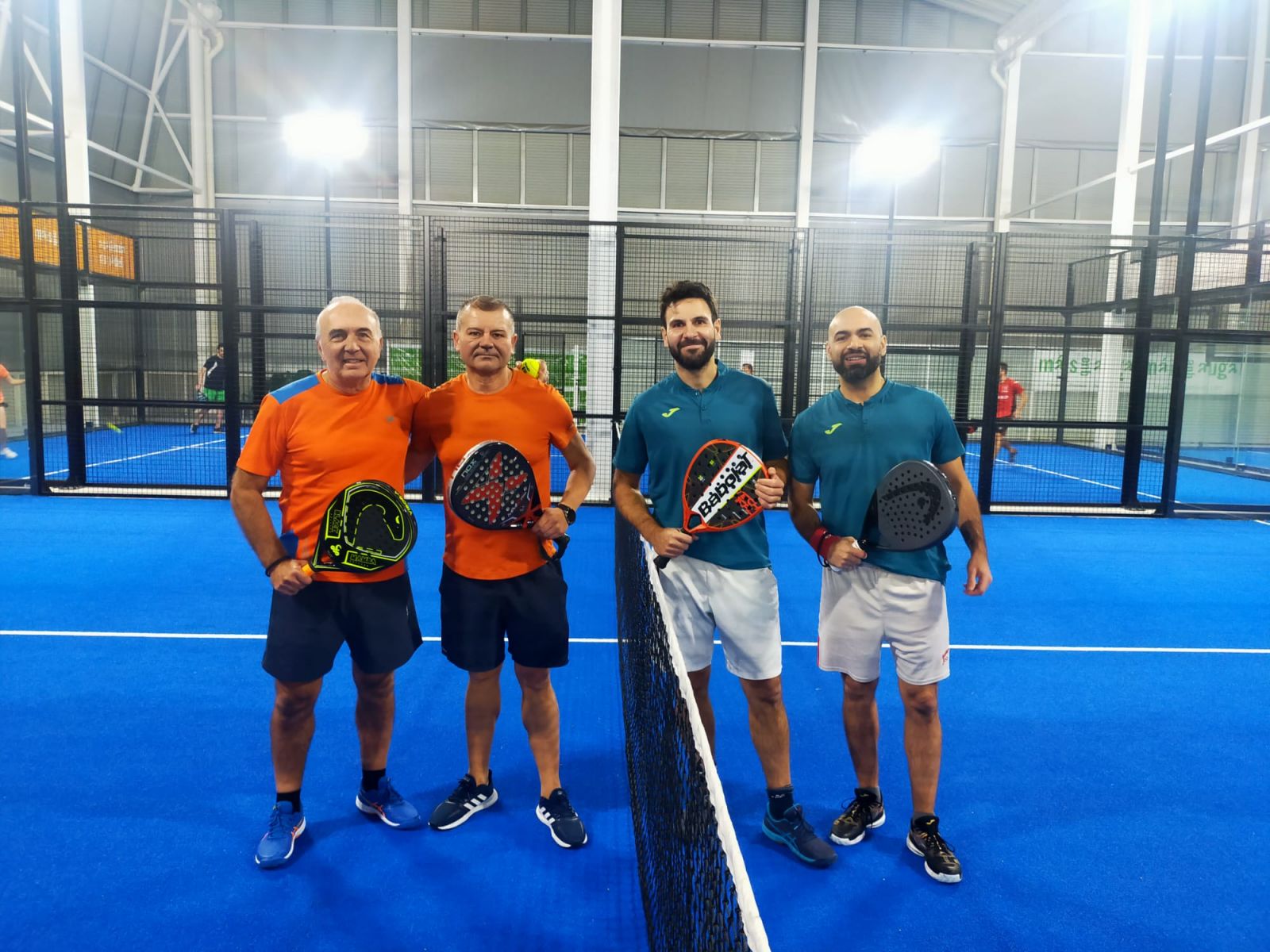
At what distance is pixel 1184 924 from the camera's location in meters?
2.62

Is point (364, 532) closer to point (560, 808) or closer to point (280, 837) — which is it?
A: point (280, 837)

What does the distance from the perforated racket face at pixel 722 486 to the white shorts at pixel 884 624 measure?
48cm

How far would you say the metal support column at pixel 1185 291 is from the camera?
30.7 ft

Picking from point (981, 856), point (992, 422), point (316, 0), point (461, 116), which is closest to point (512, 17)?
point (461, 116)

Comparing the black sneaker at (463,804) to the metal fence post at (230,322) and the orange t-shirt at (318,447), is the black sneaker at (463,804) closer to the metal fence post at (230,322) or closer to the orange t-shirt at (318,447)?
the orange t-shirt at (318,447)

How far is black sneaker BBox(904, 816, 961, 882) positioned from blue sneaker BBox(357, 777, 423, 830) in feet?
6.02

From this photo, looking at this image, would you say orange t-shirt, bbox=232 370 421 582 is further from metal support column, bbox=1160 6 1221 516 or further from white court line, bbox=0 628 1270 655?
metal support column, bbox=1160 6 1221 516

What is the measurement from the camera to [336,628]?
9.34 feet

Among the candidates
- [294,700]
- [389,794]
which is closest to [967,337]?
[389,794]

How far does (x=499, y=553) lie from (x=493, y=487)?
0.94 feet

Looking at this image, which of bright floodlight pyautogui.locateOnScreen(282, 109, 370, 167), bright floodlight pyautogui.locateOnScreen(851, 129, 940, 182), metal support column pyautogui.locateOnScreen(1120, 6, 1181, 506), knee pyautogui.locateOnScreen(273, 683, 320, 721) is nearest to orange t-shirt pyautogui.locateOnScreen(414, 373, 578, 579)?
knee pyautogui.locateOnScreen(273, 683, 320, 721)

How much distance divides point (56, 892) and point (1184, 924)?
3.66m

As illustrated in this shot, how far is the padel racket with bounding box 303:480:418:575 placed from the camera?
8.73 feet

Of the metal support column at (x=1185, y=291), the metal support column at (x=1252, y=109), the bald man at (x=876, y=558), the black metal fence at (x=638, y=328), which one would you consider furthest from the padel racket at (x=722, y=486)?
the metal support column at (x=1252, y=109)
